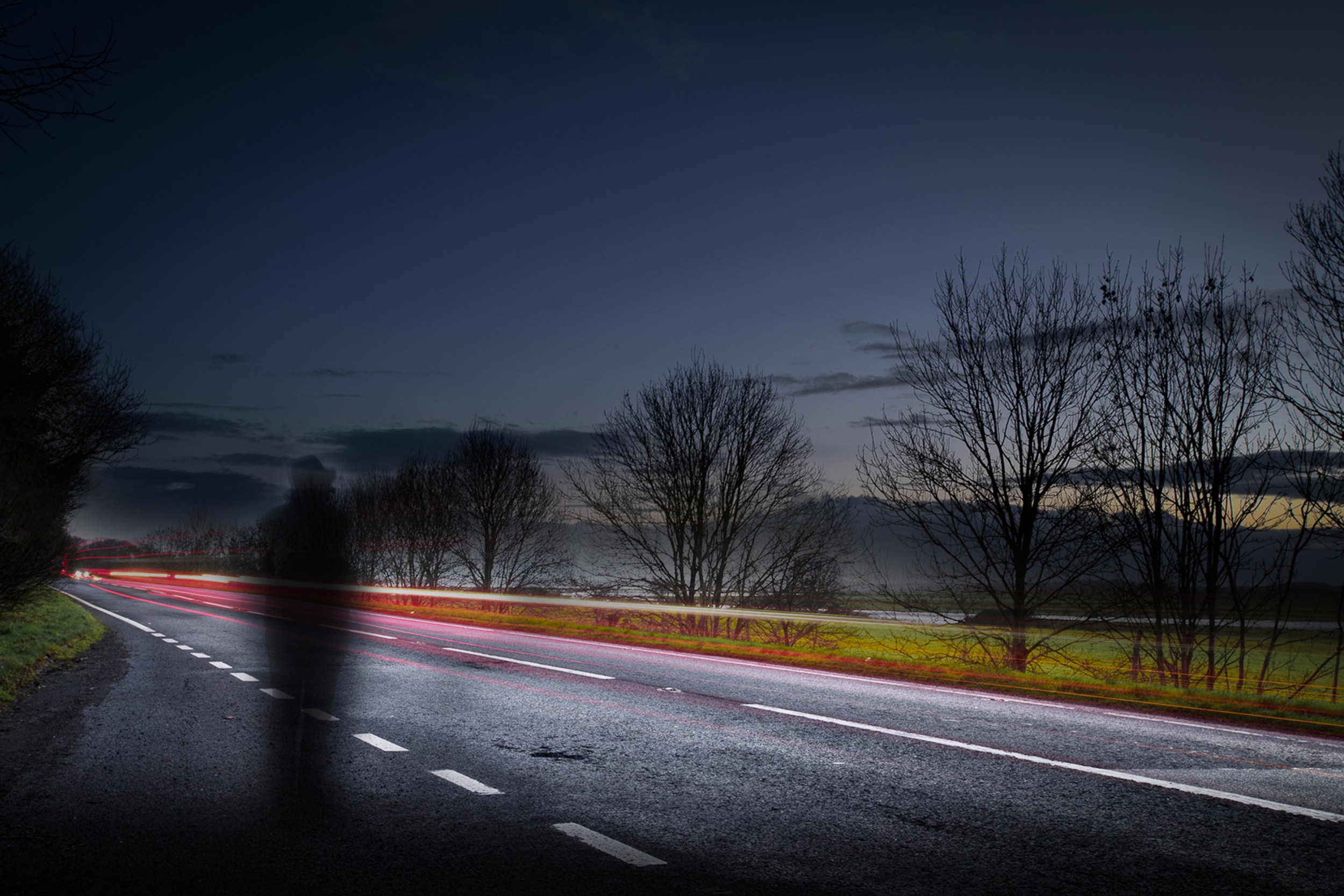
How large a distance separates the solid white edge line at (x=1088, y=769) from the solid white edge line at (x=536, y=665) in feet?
12.9

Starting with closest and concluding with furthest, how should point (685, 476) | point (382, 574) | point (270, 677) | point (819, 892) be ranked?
point (819, 892)
point (270, 677)
point (685, 476)
point (382, 574)

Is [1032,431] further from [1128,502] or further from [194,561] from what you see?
[194,561]

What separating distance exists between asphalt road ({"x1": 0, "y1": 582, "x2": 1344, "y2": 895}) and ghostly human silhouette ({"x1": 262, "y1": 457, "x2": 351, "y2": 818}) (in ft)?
0.20

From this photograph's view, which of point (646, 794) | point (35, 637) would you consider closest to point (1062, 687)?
point (646, 794)

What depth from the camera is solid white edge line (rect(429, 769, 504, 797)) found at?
19.8 feet

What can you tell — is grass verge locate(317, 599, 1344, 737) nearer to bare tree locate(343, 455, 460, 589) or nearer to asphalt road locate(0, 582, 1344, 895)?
asphalt road locate(0, 582, 1344, 895)

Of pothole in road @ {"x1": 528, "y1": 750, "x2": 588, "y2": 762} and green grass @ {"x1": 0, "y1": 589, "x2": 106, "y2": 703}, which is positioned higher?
pothole in road @ {"x1": 528, "y1": 750, "x2": 588, "y2": 762}

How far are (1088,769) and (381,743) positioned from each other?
19.0 feet

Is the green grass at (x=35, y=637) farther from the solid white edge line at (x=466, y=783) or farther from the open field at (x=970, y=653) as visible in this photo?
the open field at (x=970, y=653)

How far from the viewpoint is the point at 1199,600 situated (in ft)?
60.2

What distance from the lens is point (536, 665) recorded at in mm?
14656

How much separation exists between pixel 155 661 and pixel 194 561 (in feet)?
479

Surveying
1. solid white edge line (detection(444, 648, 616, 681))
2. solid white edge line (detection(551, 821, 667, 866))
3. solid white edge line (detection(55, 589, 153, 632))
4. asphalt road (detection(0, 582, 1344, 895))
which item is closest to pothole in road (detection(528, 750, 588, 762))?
asphalt road (detection(0, 582, 1344, 895))

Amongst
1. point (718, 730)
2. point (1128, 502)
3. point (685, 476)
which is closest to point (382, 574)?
point (685, 476)
